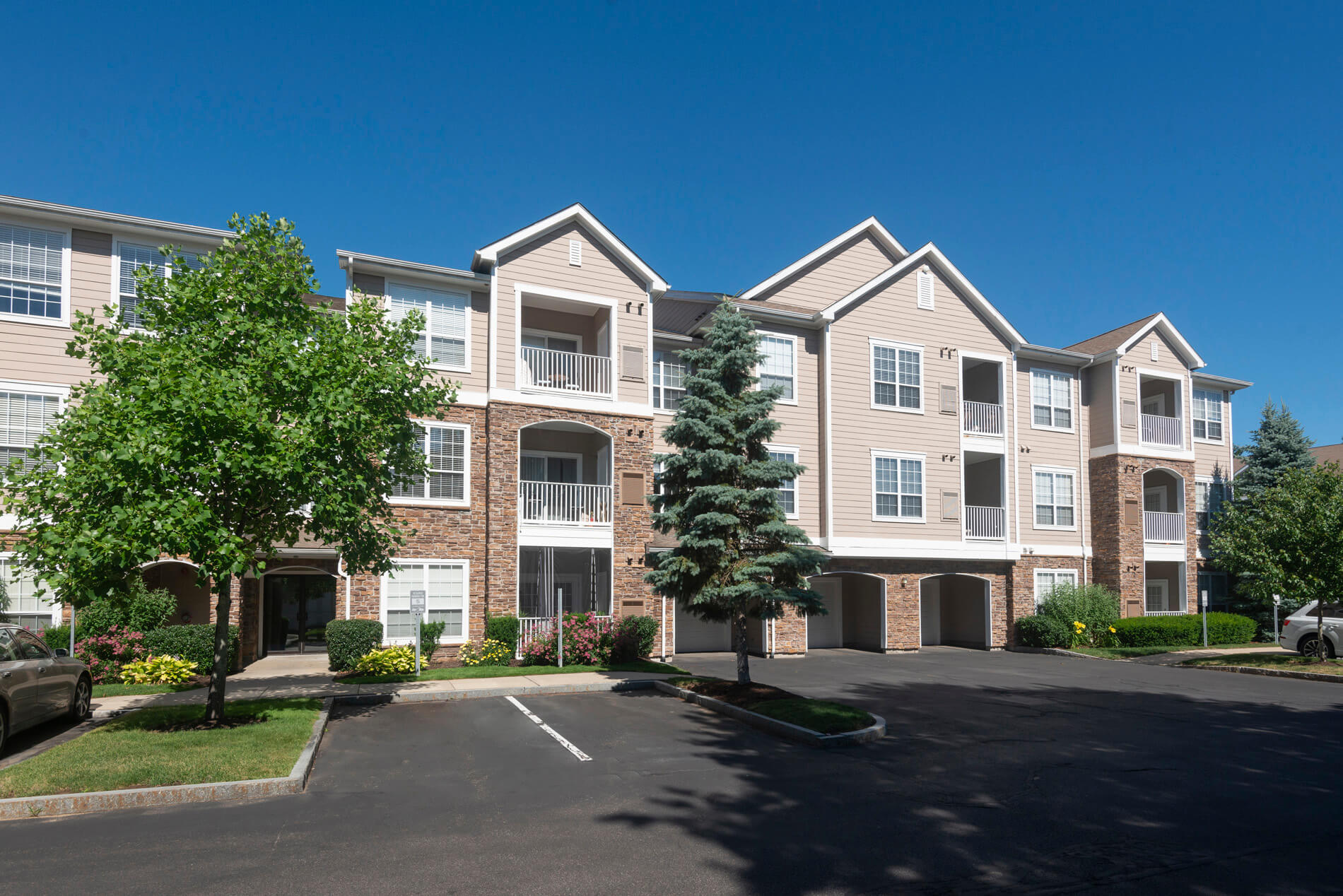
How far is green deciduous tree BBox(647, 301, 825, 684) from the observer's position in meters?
16.5

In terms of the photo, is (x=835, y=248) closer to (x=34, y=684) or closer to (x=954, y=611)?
(x=954, y=611)

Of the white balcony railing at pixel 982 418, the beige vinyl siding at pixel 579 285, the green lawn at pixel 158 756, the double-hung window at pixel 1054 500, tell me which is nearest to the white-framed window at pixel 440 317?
the beige vinyl siding at pixel 579 285

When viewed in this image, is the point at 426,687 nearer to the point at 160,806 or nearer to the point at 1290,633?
the point at 160,806

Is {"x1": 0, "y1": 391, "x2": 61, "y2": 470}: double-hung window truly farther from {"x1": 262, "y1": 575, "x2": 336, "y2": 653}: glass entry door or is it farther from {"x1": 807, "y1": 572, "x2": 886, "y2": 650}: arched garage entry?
{"x1": 807, "y1": 572, "x2": 886, "y2": 650}: arched garage entry

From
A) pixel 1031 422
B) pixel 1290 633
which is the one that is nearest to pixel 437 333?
pixel 1031 422

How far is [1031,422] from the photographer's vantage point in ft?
97.9

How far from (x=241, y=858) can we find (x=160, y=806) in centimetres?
248

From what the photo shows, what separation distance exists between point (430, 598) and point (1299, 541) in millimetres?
22603

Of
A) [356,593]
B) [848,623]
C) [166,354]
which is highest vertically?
[166,354]

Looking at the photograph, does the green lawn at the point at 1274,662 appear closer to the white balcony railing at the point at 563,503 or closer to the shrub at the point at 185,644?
the white balcony railing at the point at 563,503

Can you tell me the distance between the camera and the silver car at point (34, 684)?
37.7ft

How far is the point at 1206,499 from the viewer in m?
32.8

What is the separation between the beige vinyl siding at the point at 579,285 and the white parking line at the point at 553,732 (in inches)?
351

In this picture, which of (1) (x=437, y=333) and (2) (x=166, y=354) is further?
(1) (x=437, y=333)
